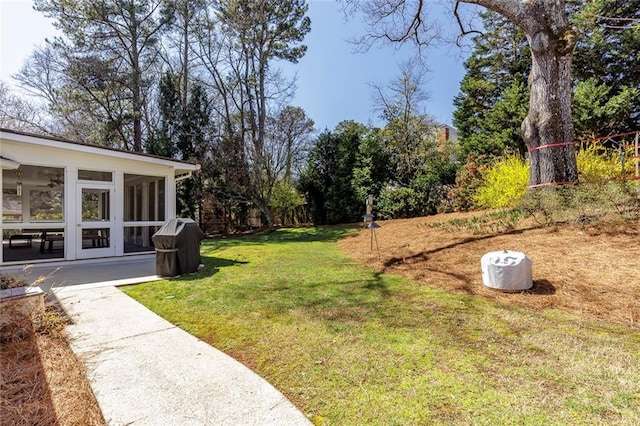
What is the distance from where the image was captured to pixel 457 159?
16.0 metres

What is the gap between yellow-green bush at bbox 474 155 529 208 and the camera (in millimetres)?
8789

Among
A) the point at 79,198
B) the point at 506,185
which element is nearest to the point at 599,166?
the point at 506,185

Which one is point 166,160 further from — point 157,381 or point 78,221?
point 157,381

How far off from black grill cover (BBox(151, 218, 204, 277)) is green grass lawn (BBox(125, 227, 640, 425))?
1.30m

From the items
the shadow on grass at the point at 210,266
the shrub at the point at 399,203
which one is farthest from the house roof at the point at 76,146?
the shrub at the point at 399,203

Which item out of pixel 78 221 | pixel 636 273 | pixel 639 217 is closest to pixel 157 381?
pixel 636 273

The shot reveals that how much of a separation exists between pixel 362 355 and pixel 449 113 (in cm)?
1793

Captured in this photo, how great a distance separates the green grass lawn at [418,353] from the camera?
188 cm

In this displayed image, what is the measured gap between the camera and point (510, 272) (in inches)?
157

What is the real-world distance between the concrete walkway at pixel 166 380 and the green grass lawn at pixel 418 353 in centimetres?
17

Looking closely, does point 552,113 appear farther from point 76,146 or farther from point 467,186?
point 76,146

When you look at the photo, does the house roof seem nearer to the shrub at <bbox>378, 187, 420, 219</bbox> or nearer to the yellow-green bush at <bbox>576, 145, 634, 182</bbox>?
the shrub at <bbox>378, 187, 420, 219</bbox>

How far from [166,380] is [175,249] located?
405cm

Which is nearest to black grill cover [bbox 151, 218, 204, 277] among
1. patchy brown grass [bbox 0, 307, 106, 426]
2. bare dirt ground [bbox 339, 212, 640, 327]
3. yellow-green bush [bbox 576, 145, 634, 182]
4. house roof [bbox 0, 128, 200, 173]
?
patchy brown grass [bbox 0, 307, 106, 426]
